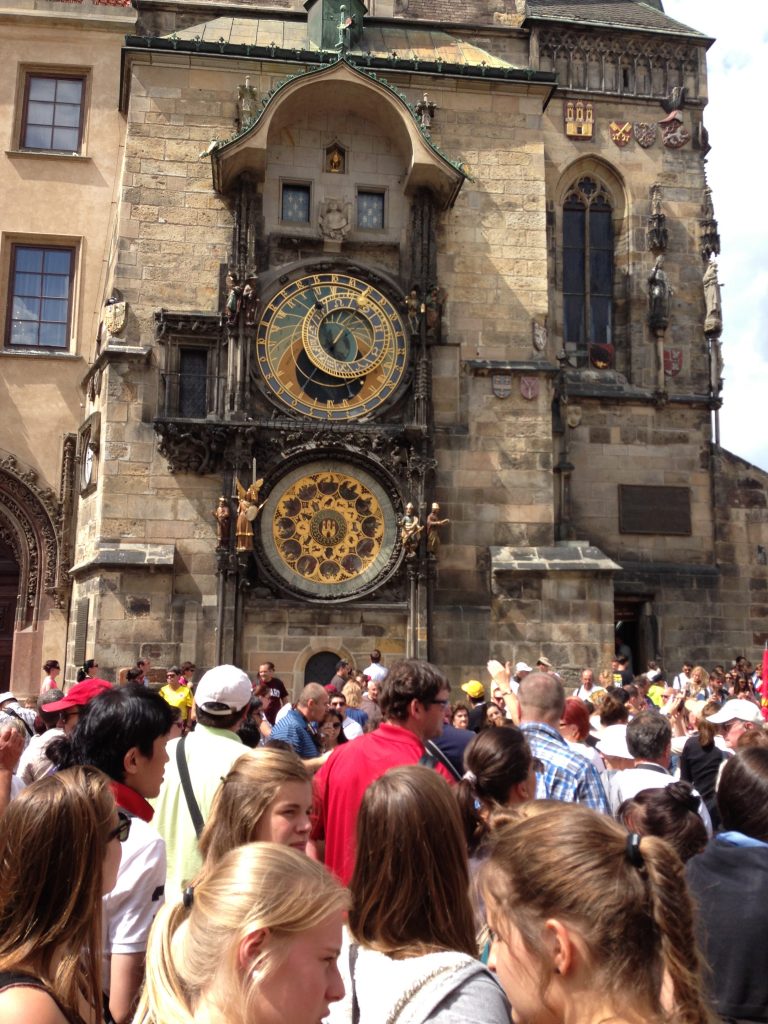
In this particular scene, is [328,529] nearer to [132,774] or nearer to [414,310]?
[414,310]

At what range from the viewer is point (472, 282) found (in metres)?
18.5

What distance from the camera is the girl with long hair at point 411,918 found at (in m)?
2.45

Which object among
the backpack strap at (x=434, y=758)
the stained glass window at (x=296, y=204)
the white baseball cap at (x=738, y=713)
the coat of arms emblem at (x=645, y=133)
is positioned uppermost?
the coat of arms emblem at (x=645, y=133)

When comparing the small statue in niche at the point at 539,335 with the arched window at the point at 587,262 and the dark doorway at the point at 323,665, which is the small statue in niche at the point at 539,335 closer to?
the arched window at the point at 587,262

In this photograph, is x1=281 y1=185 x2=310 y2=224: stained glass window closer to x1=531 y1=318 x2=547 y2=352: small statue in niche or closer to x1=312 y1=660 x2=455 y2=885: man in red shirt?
x1=531 y1=318 x2=547 y2=352: small statue in niche

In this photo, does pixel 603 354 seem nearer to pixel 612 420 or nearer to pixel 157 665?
pixel 612 420

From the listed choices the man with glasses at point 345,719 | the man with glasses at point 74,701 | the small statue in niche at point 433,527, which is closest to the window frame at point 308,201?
the small statue in niche at point 433,527

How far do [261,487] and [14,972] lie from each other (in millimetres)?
14550

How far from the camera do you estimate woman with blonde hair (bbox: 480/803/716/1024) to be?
218 centimetres

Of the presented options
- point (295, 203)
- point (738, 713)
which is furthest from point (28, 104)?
point (738, 713)

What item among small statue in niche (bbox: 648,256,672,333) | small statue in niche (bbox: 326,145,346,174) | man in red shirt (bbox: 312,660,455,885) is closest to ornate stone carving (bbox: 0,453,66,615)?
small statue in niche (bbox: 326,145,346,174)

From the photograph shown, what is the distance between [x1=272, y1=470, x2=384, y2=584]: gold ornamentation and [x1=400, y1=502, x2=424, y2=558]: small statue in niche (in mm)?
469

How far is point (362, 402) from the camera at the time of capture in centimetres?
1753

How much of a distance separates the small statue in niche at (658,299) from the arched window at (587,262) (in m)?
0.85
